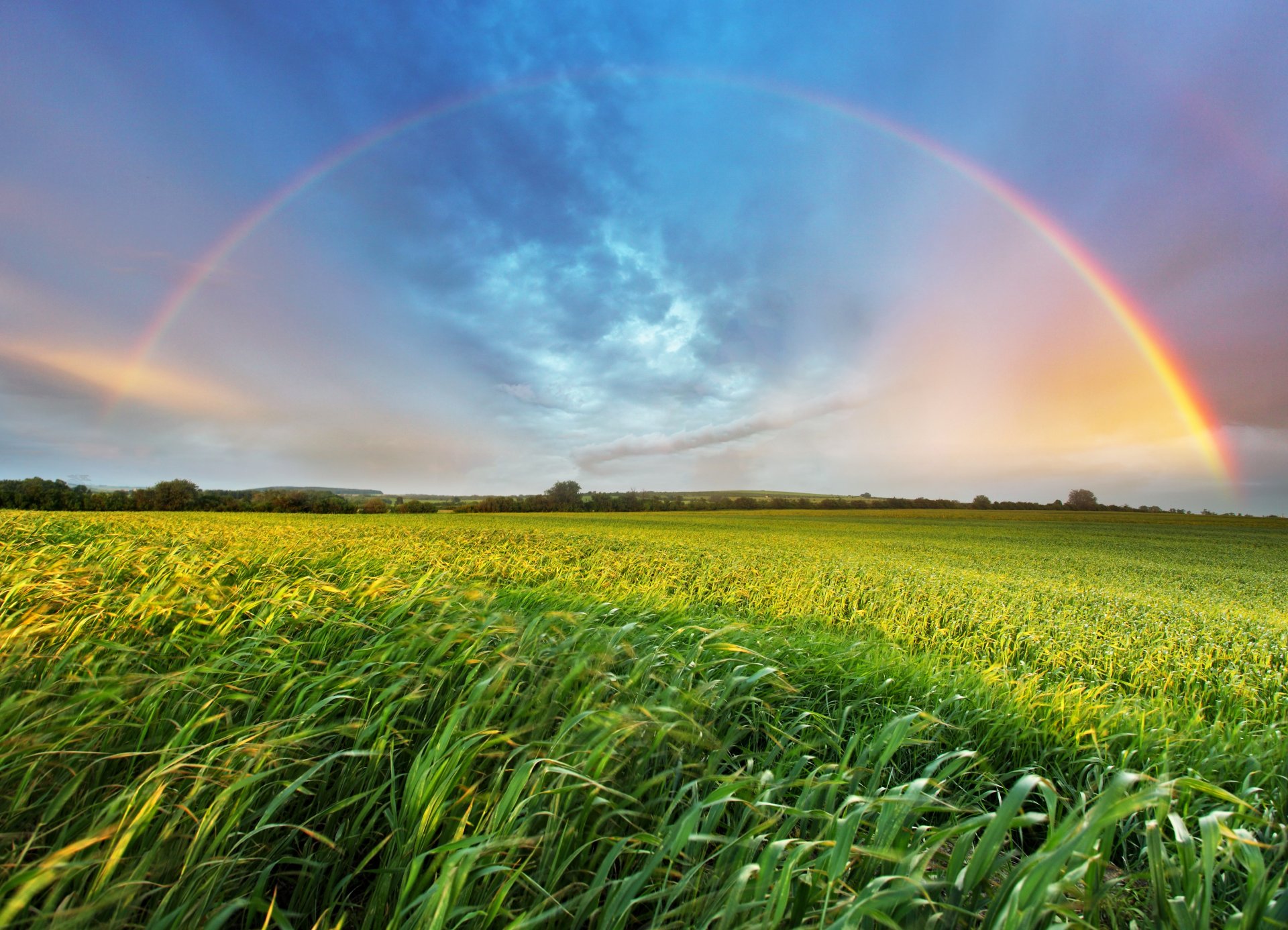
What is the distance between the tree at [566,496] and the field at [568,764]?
7751 centimetres

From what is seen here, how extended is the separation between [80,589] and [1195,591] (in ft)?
81.2

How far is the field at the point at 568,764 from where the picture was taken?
163cm

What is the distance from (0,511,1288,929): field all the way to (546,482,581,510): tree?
254 feet

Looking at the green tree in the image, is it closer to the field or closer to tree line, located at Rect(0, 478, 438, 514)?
tree line, located at Rect(0, 478, 438, 514)

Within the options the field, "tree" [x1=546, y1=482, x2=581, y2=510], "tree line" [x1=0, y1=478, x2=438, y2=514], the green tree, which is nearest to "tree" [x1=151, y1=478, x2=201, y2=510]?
"tree line" [x1=0, y1=478, x2=438, y2=514]

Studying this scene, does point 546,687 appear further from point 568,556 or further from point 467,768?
point 568,556

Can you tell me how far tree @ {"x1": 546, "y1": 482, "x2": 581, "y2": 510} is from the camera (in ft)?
275

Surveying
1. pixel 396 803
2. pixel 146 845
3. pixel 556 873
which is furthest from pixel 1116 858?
pixel 146 845

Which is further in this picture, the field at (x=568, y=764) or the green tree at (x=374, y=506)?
the green tree at (x=374, y=506)

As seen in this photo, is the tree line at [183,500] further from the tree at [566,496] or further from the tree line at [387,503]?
the tree at [566,496]

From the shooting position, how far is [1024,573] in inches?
695

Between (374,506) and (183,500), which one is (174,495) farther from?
(374,506)

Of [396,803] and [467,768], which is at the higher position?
[467,768]

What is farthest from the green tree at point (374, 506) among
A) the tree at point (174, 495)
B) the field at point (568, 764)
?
the field at point (568, 764)
